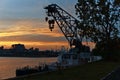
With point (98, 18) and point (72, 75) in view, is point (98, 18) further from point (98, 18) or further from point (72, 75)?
point (72, 75)

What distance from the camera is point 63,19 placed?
10550 centimetres

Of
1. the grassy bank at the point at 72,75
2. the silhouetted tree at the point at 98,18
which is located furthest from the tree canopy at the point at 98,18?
the grassy bank at the point at 72,75

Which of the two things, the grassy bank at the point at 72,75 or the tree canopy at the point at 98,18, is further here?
the tree canopy at the point at 98,18

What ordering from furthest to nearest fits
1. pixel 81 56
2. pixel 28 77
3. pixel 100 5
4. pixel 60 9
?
pixel 60 9 → pixel 81 56 → pixel 100 5 → pixel 28 77

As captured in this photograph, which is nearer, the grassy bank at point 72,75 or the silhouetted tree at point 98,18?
the grassy bank at point 72,75

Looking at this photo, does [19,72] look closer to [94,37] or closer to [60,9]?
[94,37]

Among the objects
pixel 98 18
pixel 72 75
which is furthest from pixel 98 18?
pixel 72 75

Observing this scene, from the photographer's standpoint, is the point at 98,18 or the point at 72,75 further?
the point at 98,18

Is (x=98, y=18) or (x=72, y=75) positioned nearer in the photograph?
(x=72, y=75)

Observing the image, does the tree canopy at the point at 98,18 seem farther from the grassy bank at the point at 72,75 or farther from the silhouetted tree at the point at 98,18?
the grassy bank at the point at 72,75

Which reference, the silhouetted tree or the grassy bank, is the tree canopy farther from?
the grassy bank

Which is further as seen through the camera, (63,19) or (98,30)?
(63,19)

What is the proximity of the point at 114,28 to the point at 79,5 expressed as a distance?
872 cm

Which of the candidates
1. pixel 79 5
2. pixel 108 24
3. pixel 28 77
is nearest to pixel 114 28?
pixel 108 24
